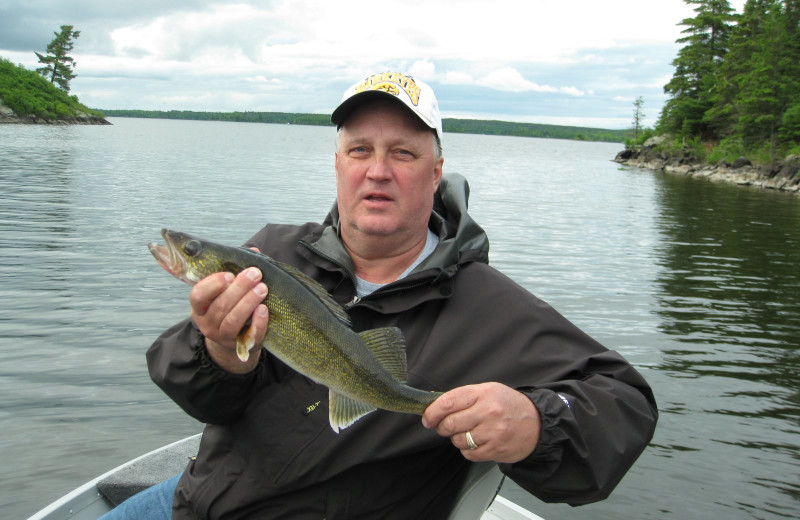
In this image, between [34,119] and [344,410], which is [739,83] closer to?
[344,410]

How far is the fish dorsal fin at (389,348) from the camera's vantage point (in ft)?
9.48

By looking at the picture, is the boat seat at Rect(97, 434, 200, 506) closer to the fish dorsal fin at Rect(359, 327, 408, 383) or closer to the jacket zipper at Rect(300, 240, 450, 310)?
the jacket zipper at Rect(300, 240, 450, 310)

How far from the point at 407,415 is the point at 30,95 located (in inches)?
4640

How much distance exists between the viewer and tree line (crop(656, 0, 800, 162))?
57312 mm

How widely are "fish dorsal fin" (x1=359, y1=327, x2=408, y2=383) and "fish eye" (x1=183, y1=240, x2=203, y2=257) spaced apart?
80 centimetres

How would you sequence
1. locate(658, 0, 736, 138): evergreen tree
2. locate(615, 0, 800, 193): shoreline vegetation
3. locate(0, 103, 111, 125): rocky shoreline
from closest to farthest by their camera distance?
locate(615, 0, 800, 193): shoreline vegetation → locate(658, 0, 736, 138): evergreen tree → locate(0, 103, 111, 125): rocky shoreline

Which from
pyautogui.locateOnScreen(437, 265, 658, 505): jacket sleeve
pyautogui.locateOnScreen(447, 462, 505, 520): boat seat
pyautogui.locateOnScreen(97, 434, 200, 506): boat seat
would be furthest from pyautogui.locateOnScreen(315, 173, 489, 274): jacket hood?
pyautogui.locateOnScreen(97, 434, 200, 506): boat seat

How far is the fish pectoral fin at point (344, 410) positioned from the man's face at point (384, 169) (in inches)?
38.8

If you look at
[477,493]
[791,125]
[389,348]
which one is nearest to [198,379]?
[389,348]

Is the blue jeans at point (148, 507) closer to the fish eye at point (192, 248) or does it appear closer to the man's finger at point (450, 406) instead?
the fish eye at point (192, 248)

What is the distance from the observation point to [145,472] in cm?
481

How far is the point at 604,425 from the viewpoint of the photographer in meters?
2.71

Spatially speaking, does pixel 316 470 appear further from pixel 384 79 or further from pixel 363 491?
pixel 384 79

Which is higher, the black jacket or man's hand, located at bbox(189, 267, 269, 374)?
man's hand, located at bbox(189, 267, 269, 374)
